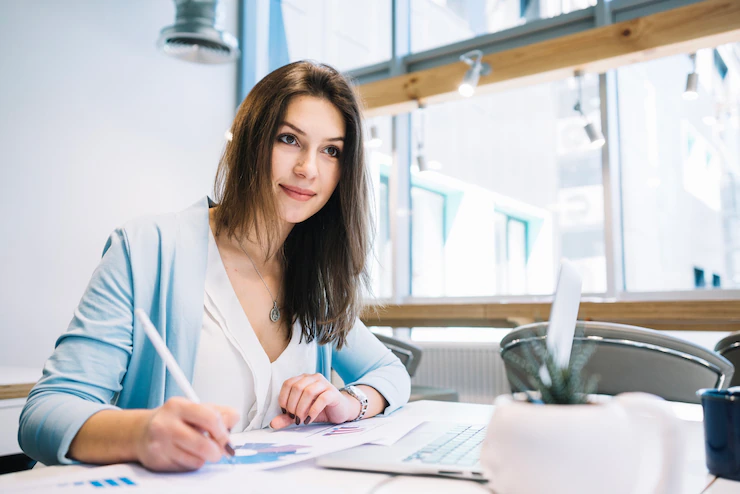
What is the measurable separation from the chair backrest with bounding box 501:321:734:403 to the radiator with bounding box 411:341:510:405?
2.08m

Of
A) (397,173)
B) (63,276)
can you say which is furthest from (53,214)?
(397,173)

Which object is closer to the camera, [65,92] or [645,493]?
[645,493]

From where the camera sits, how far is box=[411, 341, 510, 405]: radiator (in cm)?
371

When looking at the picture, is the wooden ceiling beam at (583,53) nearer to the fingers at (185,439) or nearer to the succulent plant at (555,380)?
the succulent plant at (555,380)

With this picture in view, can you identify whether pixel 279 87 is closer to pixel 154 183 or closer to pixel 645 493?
pixel 645 493

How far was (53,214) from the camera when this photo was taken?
3555 mm

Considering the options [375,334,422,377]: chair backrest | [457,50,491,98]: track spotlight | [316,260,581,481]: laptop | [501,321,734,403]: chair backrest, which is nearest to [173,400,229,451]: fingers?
[316,260,581,481]: laptop

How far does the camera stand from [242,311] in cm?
109

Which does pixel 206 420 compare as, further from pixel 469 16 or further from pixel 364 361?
pixel 469 16

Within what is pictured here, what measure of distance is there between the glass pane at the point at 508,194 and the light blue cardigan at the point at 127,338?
2.83m

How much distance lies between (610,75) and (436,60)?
1265 mm

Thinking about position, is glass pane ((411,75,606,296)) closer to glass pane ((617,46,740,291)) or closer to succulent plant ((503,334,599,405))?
glass pane ((617,46,740,291))

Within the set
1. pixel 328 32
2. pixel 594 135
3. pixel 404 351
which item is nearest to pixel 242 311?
pixel 404 351

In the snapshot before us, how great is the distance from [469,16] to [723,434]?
13.6 feet
